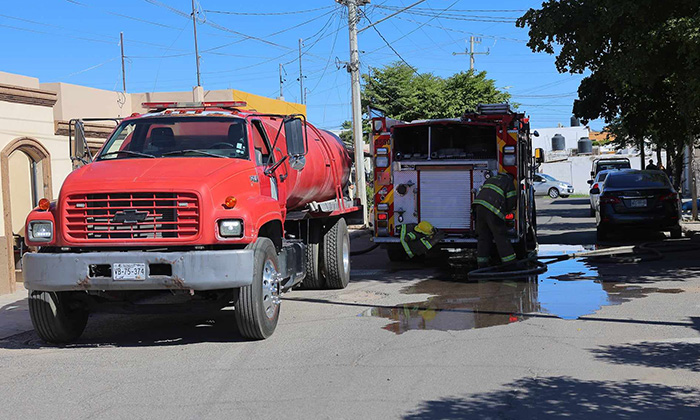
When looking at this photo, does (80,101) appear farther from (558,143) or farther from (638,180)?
(558,143)

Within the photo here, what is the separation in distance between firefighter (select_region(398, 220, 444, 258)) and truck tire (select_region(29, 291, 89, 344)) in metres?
6.41

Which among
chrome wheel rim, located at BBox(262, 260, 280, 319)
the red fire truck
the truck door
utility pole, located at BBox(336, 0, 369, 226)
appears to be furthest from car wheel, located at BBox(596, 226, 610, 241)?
chrome wheel rim, located at BBox(262, 260, 280, 319)

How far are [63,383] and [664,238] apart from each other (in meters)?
15.4

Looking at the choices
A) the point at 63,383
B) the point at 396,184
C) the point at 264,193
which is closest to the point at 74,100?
the point at 396,184

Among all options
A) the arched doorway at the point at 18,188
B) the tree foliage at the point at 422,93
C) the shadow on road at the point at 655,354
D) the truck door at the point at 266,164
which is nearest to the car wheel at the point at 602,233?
the truck door at the point at 266,164

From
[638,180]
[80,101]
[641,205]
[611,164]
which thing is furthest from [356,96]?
[611,164]

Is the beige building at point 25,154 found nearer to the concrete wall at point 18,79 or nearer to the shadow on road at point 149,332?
the concrete wall at point 18,79

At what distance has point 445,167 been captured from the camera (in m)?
13.5

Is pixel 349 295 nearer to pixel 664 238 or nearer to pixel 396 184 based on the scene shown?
pixel 396 184

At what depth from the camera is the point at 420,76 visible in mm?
44500

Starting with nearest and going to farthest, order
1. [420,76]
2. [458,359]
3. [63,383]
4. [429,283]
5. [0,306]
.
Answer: [63,383]
[458,359]
[0,306]
[429,283]
[420,76]

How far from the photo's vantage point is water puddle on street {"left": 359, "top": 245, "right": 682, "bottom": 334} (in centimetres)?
914

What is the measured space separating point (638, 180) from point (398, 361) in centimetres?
1256

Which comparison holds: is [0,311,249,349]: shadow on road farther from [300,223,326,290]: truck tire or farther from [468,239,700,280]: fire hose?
[468,239,700,280]: fire hose
